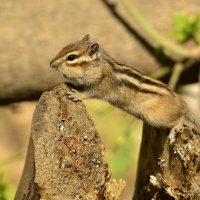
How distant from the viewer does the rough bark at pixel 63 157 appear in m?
3.62

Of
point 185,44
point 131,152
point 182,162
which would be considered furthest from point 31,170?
point 185,44

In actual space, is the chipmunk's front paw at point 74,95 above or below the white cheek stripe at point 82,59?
below

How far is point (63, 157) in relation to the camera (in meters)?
3.71

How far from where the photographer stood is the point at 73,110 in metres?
3.93

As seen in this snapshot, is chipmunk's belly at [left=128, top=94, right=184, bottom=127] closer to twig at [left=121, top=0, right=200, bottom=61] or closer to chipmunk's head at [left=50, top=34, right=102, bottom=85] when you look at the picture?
chipmunk's head at [left=50, top=34, right=102, bottom=85]

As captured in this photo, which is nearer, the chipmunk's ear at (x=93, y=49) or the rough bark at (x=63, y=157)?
the rough bark at (x=63, y=157)

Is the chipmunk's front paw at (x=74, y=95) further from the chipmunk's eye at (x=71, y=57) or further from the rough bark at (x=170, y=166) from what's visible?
the rough bark at (x=170, y=166)

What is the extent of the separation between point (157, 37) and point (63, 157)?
11.9 ft

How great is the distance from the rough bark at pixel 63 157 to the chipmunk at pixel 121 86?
2.20 feet

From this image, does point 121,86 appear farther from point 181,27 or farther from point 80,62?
point 181,27

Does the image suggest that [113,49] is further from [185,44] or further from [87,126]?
[87,126]

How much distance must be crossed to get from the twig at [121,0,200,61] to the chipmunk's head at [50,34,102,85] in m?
2.43

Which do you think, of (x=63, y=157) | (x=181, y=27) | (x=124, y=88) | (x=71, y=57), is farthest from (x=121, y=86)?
(x=181, y=27)

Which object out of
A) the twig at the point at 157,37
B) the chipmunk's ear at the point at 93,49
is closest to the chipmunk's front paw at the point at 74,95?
the chipmunk's ear at the point at 93,49
